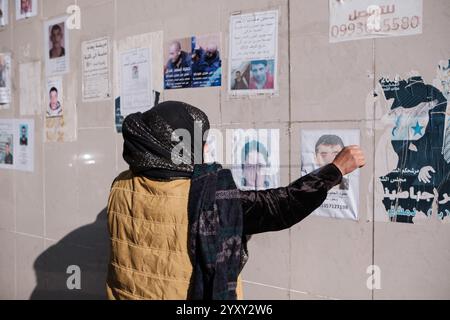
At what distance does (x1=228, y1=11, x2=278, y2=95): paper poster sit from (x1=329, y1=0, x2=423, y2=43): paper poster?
359mm

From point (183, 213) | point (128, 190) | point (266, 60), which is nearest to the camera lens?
point (183, 213)

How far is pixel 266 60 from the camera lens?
245cm

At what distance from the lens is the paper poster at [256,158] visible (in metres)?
2.45

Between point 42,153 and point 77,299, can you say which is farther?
point 42,153

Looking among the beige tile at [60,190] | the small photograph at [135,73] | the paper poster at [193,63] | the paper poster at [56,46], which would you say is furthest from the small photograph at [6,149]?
the paper poster at [193,63]

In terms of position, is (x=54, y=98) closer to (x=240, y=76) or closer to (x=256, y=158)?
(x=240, y=76)

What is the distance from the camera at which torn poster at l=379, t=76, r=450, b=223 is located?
1.96 m

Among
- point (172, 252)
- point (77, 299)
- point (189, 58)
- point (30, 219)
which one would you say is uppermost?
point (189, 58)

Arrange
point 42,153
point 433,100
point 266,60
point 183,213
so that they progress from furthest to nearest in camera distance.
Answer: point 42,153 → point 266,60 → point 433,100 → point 183,213

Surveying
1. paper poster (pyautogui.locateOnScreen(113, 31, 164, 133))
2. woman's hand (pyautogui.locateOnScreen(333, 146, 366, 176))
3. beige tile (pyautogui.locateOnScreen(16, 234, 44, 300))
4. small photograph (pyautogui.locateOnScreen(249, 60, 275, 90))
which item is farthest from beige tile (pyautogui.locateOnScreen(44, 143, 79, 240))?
woman's hand (pyautogui.locateOnScreen(333, 146, 366, 176))

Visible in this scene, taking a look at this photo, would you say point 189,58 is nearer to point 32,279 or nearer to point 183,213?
point 183,213

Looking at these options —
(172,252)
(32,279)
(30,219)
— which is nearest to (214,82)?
(172,252)

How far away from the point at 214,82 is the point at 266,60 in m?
0.38

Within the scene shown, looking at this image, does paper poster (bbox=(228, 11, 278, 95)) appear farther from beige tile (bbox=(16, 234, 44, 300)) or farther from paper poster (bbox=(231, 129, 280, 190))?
beige tile (bbox=(16, 234, 44, 300))
